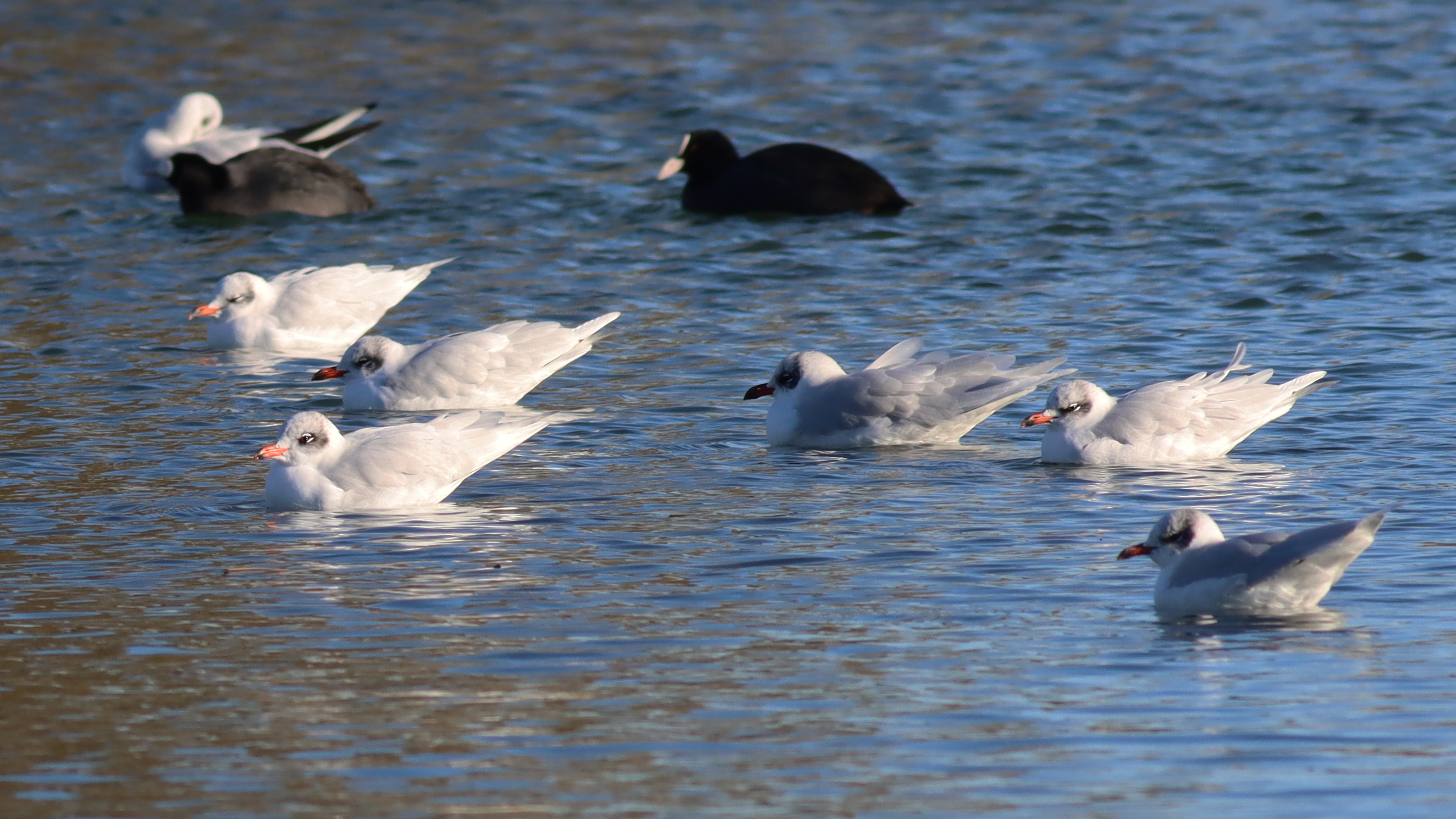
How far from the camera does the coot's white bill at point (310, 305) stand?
1516 cm

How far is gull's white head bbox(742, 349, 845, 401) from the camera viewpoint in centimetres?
1211

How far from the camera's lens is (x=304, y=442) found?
411 inches

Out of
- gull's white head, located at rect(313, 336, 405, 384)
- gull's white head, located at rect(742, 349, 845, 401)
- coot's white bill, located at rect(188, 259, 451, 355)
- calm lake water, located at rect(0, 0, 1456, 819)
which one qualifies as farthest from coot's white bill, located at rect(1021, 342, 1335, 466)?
coot's white bill, located at rect(188, 259, 451, 355)

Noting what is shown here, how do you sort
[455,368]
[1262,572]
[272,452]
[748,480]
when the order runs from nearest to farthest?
[1262,572]
[272,452]
[748,480]
[455,368]

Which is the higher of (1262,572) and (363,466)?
(363,466)

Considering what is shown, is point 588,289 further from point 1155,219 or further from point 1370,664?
point 1370,664

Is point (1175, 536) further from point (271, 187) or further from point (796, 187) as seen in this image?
point (271, 187)

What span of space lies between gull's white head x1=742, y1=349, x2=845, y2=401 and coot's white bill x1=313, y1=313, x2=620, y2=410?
160 centimetres

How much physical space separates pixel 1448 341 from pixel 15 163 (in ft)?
47.4

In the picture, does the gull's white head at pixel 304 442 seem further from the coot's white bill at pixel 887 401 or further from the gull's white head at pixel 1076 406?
the gull's white head at pixel 1076 406

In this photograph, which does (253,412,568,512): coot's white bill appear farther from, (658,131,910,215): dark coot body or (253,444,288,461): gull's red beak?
(658,131,910,215): dark coot body

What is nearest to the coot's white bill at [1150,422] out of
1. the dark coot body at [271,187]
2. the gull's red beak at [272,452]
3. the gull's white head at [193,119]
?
the gull's red beak at [272,452]

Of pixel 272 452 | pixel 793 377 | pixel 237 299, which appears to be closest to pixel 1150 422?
pixel 793 377

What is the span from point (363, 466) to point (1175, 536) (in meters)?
4.03
